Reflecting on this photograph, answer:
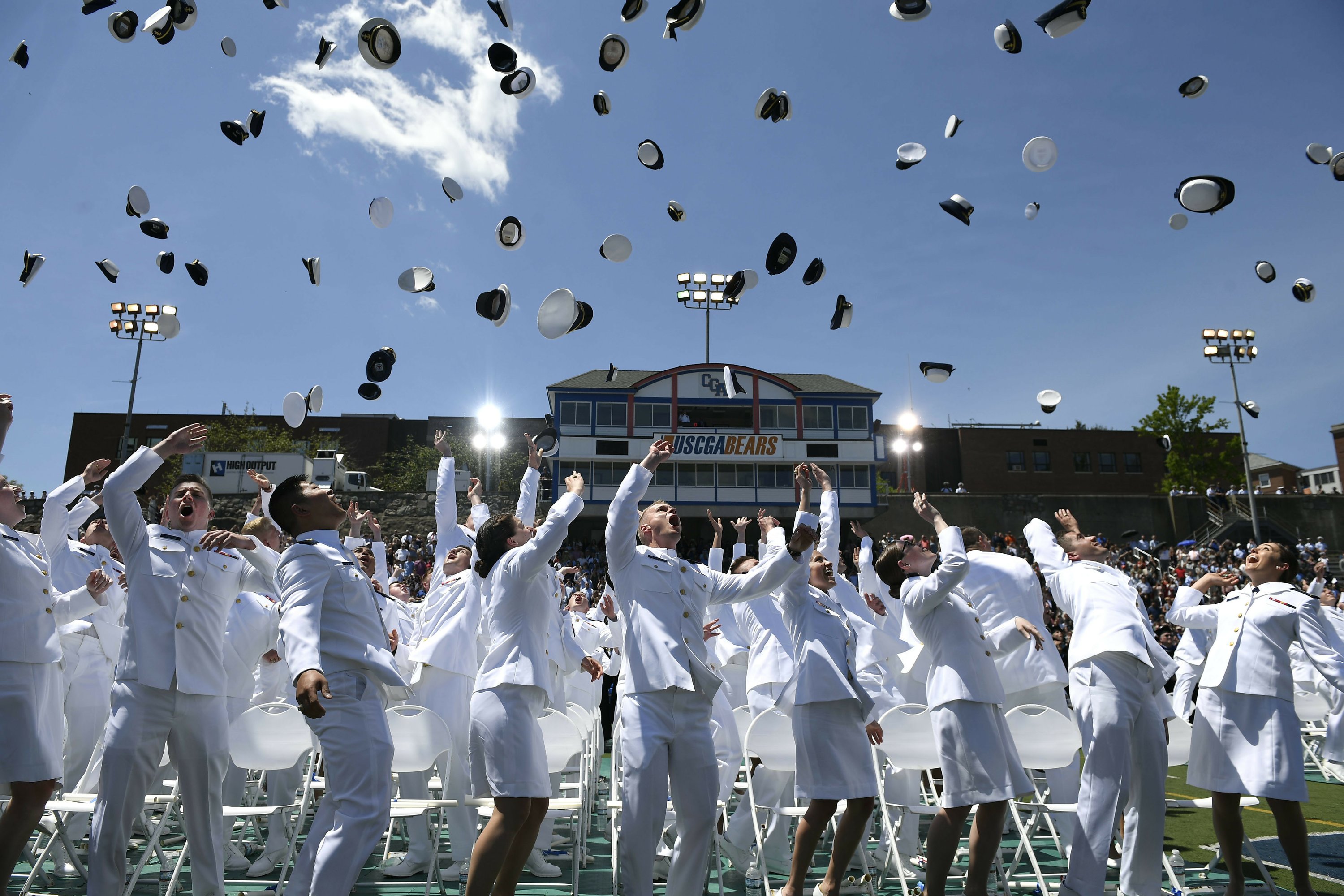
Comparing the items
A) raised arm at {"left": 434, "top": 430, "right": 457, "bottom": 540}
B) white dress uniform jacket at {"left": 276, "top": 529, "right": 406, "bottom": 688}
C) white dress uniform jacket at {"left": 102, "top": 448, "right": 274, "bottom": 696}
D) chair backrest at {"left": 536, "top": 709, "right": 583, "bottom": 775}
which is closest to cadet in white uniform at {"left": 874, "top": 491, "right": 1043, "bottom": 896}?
chair backrest at {"left": 536, "top": 709, "right": 583, "bottom": 775}

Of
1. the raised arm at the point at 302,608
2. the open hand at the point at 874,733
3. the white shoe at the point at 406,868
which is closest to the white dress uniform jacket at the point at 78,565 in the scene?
the white shoe at the point at 406,868

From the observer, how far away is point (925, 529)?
39.3 meters

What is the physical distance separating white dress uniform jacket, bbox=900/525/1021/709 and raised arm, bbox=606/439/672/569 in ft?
5.33

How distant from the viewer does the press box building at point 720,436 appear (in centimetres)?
3816

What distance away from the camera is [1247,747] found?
457cm

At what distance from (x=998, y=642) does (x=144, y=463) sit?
17.0 feet

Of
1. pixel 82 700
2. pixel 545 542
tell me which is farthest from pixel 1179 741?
pixel 82 700

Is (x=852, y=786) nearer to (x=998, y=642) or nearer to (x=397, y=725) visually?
(x=998, y=642)

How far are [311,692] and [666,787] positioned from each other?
1.66 metres

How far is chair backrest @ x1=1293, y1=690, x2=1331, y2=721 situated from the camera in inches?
313

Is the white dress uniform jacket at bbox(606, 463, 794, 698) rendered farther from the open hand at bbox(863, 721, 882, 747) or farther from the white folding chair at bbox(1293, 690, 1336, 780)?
the white folding chair at bbox(1293, 690, 1336, 780)

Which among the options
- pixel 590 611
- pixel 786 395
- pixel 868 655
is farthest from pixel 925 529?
pixel 868 655

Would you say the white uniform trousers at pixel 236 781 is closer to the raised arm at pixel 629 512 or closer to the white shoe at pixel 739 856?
the raised arm at pixel 629 512

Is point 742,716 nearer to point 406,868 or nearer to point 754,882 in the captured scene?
point 754,882
